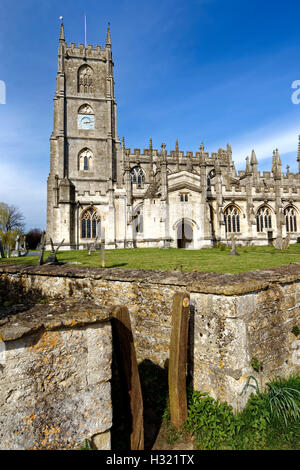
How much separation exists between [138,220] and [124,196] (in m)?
3.03

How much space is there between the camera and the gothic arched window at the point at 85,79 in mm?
36688

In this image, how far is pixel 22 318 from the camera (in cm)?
320

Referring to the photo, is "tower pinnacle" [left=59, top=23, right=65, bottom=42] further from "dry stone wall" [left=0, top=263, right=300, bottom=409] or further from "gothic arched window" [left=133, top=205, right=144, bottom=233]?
"dry stone wall" [left=0, top=263, right=300, bottom=409]

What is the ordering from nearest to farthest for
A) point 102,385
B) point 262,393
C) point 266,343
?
point 102,385
point 262,393
point 266,343

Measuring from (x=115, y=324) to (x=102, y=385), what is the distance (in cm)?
82

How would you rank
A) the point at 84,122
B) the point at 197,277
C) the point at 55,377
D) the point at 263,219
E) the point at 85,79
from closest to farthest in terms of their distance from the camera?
the point at 55,377, the point at 197,277, the point at 263,219, the point at 84,122, the point at 85,79

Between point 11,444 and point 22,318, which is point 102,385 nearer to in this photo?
point 11,444

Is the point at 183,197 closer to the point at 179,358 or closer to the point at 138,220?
the point at 138,220

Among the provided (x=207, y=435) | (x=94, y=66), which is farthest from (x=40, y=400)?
(x=94, y=66)

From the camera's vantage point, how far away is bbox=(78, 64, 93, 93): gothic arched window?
36688mm

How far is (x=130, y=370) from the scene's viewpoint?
416cm

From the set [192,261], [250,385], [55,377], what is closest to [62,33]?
[192,261]

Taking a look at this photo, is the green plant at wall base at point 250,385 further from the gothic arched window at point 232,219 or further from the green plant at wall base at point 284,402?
the gothic arched window at point 232,219

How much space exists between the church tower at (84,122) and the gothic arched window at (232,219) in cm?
1456
